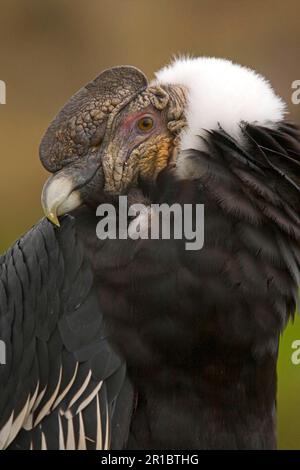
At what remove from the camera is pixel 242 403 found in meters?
3.47

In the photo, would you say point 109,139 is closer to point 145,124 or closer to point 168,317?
point 145,124

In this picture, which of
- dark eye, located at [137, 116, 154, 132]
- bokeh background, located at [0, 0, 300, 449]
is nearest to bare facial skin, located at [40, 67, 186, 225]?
dark eye, located at [137, 116, 154, 132]

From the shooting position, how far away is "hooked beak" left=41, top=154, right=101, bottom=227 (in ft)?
11.1

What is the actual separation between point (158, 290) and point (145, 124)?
1.94ft

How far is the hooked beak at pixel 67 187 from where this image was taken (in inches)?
133

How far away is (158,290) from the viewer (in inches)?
132

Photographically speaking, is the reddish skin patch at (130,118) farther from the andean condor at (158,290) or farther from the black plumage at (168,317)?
the black plumage at (168,317)

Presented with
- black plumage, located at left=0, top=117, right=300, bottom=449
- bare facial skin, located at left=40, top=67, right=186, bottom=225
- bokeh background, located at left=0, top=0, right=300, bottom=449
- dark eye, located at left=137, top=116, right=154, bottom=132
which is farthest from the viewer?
bokeh background, located at left=0, top=0, right=300, bottom=449

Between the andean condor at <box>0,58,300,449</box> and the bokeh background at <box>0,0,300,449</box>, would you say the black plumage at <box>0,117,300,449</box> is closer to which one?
the andean condor at <box>0,58,300,449</box>

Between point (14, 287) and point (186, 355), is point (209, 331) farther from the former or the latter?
point (14, 287)

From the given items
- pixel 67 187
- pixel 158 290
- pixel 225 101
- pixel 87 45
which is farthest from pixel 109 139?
pixel 87 45

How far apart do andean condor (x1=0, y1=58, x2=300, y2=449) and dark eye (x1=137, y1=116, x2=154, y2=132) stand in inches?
3.1

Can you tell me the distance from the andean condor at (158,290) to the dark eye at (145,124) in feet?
0.26
